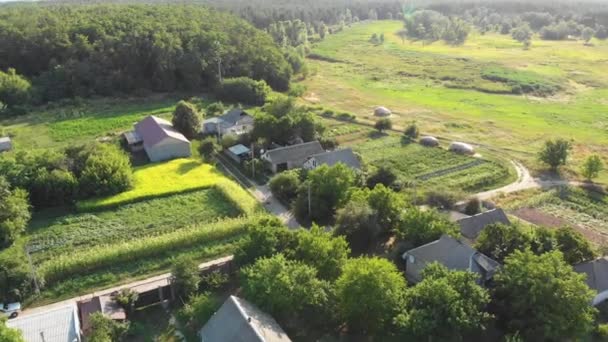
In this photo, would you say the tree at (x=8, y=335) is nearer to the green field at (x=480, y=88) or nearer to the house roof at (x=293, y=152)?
the house roof at (x=293, y=152)

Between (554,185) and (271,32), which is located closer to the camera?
(554,185)

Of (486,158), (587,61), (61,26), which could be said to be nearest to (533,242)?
(486,158)

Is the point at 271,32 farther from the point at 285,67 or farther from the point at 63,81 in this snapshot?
the point at 63,81

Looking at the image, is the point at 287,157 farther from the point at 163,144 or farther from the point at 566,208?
the point at 566,208

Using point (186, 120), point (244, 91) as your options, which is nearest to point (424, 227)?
point (186, 120)

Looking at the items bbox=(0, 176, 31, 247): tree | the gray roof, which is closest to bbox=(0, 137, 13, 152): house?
bbox=(0, 176, 31, 247): tree

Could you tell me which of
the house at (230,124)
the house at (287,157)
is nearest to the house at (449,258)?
the house at (287,157)
